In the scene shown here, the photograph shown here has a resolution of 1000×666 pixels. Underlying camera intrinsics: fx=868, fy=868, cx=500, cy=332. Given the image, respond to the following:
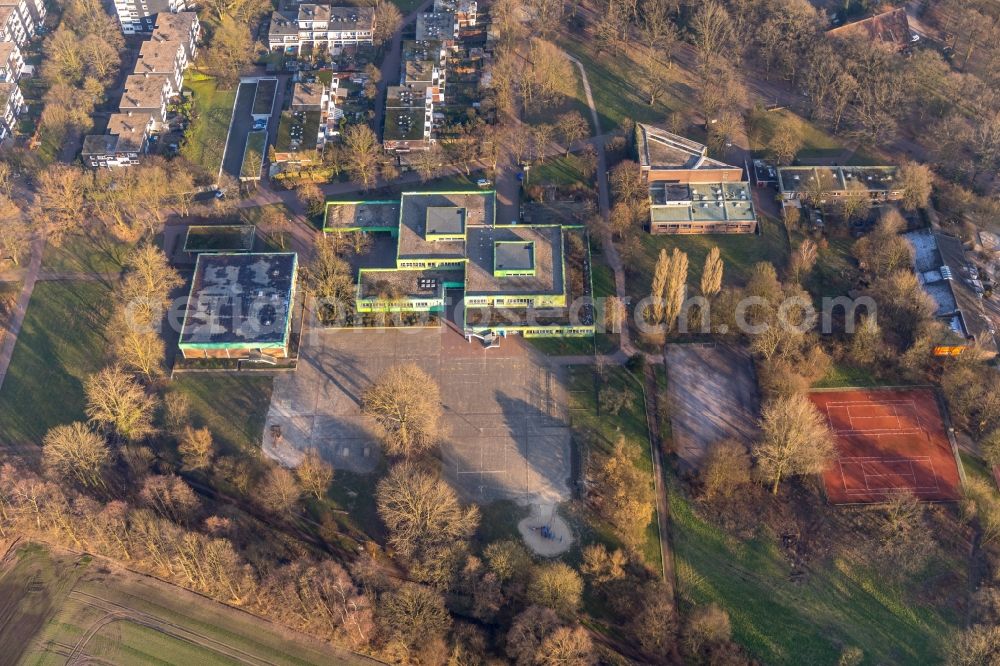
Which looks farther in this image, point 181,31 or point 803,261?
point 181,31

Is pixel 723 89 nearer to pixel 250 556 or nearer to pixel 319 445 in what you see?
pixel 319 445

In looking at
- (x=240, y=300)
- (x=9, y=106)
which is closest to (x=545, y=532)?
(x=240, y=300)

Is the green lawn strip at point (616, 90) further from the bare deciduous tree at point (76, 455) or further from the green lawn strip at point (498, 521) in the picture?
the bare deciduous tree at point (76, 455)

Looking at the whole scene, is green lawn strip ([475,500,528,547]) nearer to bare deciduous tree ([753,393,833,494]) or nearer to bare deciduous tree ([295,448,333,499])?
bare deciduous tree ([295,448,333,499])

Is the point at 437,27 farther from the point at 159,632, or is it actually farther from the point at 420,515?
the point at 159,632

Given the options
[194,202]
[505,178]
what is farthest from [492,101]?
[194,202]

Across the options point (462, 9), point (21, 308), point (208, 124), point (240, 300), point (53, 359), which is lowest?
point (53, 359)
